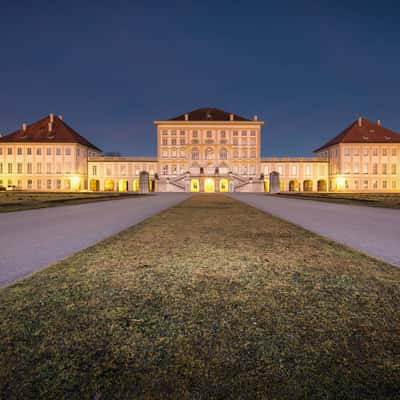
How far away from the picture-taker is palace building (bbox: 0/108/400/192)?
57.6 meters

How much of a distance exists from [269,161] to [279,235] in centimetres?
5996

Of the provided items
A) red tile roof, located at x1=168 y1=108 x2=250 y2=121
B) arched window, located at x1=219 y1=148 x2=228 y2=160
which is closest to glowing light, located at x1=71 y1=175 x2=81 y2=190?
red tile roof, located at x1=168 y1=108 x2=250 y2=121

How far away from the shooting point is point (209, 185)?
2200 inches

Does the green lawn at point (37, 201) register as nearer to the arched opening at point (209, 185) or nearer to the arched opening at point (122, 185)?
the arched opening at point (209, 185)

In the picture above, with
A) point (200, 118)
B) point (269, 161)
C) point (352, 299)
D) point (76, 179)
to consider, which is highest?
point (200, 118)

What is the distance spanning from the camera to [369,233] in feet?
21.7

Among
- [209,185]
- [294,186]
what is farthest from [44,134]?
[294,186]

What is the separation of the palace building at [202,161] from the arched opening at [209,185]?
209 millimetres

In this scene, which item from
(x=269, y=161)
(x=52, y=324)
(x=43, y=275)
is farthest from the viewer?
(x=269, y=161)

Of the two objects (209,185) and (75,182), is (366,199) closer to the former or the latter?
(209,185)

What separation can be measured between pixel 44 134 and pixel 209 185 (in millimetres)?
38203

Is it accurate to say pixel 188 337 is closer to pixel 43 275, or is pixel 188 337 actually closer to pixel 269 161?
pixel 43 275

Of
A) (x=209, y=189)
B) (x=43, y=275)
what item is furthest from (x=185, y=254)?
(x=209, y=189)

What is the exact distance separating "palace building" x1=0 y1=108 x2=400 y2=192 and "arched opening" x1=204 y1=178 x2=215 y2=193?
0.21m
